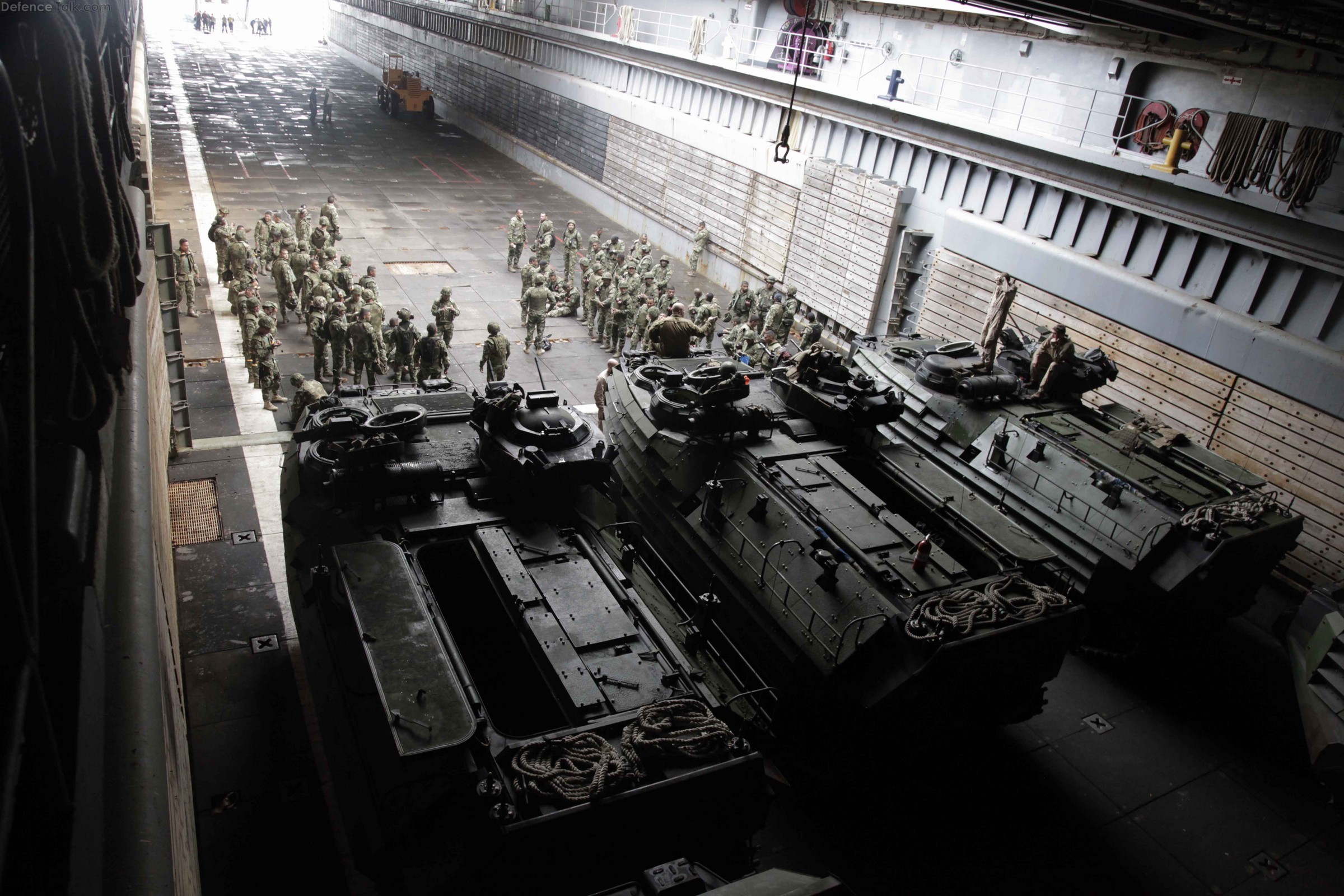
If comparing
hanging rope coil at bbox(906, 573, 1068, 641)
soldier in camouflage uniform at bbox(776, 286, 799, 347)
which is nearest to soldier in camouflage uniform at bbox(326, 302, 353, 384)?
soldier in camouflage uniform at bbox(776, 286, 799, 347)

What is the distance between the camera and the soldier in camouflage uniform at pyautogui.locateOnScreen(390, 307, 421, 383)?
1300 centimetres

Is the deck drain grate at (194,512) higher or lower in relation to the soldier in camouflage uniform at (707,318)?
lower

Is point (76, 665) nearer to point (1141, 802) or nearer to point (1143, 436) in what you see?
point (1141, 802)

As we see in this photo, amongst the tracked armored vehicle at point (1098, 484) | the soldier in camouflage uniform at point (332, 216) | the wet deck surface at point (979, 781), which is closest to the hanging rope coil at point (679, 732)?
the wet deck surface at point (979, 781)

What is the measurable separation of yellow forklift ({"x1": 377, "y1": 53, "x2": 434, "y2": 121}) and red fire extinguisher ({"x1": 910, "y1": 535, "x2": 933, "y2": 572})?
117 feet

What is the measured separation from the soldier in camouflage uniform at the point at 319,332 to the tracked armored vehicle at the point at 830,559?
16.1 ft

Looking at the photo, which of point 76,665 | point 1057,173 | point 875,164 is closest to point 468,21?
point 875,164

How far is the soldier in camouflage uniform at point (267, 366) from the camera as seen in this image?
12188 mm

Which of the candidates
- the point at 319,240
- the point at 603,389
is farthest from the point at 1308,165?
the point at 319,240

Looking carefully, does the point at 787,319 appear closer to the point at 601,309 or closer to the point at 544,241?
the point at 601,309

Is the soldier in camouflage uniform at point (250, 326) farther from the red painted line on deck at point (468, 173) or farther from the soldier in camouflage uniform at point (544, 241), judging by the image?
the red painted line on deck at point (468, 173)

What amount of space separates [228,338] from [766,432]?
31.5 feet

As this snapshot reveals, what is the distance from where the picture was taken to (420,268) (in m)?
19.8

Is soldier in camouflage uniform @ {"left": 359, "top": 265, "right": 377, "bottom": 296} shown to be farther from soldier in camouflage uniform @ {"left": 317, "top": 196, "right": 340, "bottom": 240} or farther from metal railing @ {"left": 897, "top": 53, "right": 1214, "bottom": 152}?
metal railing @ {"left": 897, "top": 53, "right": 1214, "bottom": 152}
